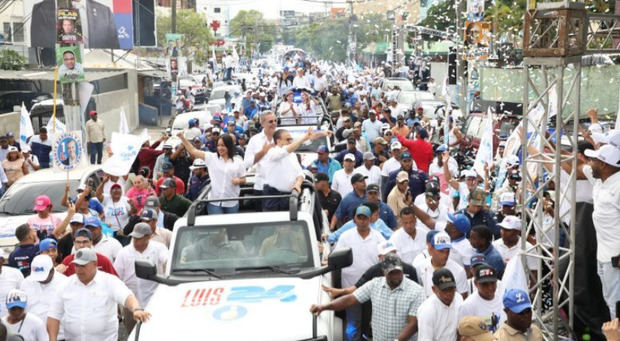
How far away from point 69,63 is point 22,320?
34.8ft

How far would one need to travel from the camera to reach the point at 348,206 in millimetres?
11641

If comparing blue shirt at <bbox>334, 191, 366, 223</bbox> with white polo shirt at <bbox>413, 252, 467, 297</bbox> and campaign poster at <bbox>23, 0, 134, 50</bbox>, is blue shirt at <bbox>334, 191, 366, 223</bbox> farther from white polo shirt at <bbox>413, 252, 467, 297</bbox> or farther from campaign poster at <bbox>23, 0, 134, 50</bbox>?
campaign poster at <bbox>23, 0, 134, 50</bbox>

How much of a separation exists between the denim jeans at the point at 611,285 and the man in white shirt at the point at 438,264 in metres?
1.32

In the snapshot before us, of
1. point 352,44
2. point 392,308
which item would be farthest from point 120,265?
point 352,44

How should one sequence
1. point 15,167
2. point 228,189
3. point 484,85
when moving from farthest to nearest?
point 484,85 < point 15,167 < point 228,189

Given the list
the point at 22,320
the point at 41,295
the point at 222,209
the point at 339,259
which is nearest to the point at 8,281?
the point at 41,295

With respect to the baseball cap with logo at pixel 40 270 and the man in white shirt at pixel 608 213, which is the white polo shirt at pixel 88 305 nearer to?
the baseball cap with logo at pixel 40 270

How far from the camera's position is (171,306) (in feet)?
25.1

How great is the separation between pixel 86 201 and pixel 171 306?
420 centimetres

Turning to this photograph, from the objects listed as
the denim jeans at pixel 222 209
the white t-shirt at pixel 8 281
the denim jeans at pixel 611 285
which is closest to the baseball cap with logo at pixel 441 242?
the denim jeans at pixel 611 285

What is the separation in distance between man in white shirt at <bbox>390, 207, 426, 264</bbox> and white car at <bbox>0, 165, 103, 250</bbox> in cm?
547

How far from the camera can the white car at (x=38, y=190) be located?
13.5 m

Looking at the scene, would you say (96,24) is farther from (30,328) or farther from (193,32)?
(193,32)

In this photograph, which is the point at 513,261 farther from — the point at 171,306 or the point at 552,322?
the point at 171,306
